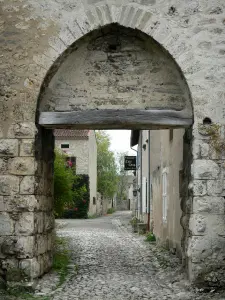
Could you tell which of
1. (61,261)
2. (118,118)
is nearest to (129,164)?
(61,261)

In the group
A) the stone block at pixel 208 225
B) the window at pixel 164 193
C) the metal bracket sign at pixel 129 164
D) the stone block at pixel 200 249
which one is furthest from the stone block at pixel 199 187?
the metal bracket sign at pixel 129 164

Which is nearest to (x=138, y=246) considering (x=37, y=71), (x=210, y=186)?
(x=210, y=186)

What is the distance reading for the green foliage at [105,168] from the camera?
3672cm

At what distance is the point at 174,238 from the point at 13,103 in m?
4.44

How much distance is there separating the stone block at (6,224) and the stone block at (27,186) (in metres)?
0.37

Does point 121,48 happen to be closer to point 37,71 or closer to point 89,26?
point 89,26

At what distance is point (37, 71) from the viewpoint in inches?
239

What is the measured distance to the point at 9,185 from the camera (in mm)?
5906

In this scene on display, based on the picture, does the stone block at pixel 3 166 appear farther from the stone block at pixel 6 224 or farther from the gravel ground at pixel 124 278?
the gravel ground at pixel 124 278

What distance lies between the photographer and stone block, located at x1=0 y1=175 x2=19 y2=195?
19.4 ft

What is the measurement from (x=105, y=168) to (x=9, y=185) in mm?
31465

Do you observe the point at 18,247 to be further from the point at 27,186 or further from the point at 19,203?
the point at 27,186

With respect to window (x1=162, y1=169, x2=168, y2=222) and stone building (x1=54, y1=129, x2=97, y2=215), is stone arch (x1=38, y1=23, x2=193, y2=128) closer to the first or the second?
window (x1=162, y1=169, x2=168, y2=222)

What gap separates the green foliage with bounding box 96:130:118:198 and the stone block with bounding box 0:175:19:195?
30.6m
